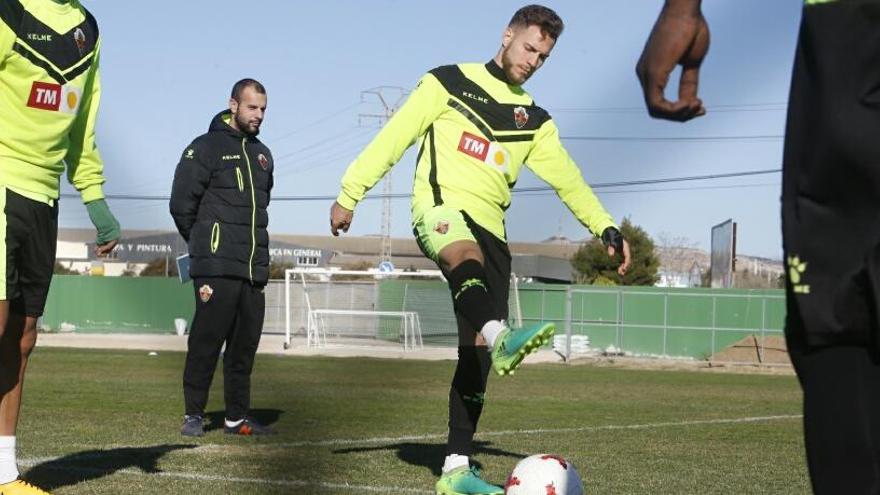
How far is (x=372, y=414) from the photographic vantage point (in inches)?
416

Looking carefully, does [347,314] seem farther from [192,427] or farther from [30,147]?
[30,147]

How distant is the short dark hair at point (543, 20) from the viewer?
19.5 ft

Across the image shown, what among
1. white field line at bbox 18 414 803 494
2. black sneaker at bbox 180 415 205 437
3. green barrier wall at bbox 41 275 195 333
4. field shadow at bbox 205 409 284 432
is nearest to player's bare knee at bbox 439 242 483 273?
white field line at bbox 18 414 803 494

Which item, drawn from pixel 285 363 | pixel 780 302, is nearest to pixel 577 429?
pixel 285 363

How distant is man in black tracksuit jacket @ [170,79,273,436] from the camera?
8500 mm

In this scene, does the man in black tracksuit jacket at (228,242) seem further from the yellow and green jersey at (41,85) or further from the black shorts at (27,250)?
the black shorts at (27,250)

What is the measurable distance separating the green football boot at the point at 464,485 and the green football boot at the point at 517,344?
0.73 metres

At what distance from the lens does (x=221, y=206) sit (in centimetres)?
856

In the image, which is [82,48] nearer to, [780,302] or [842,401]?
[842,401]

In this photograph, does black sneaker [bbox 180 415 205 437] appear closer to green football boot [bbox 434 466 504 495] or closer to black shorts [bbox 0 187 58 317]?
green football boot [bbox 434 466 504 495]

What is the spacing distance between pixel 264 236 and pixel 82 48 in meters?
3.42

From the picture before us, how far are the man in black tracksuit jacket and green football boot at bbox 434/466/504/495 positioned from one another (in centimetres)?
295

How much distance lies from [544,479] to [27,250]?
85.8 inches

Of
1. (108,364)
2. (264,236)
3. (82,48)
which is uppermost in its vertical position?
(82,48)
